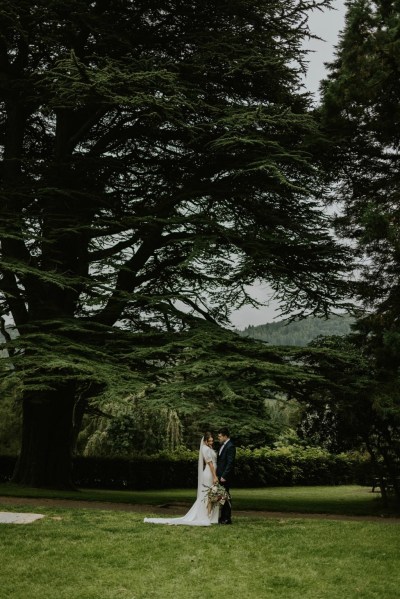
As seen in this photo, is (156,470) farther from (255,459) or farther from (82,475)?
(255,459)

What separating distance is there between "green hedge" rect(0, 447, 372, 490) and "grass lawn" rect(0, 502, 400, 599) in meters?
7.02

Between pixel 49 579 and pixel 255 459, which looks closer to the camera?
pixel 49 579

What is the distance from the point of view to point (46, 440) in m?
16.0

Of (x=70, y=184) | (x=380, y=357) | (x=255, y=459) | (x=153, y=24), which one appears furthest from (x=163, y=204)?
(x=255, y=459)

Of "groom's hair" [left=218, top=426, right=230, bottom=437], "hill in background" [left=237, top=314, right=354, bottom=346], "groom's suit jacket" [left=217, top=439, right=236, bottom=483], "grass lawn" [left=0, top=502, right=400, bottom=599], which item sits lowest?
"grass lawn" [left=0, top=502, right=400, bottom=599]

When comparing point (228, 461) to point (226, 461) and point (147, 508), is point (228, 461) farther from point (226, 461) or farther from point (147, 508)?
point (147, 508)

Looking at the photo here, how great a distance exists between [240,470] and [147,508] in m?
11.8

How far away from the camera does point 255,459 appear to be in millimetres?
25469

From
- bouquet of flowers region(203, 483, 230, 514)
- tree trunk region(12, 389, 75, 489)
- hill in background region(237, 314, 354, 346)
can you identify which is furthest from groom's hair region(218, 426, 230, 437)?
hill in background region(237, 314, 354, 346)

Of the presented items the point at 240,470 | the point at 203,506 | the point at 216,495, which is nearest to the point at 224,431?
the point at 216,495

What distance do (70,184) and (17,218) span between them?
191 cm

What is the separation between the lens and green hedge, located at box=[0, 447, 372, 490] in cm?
2134

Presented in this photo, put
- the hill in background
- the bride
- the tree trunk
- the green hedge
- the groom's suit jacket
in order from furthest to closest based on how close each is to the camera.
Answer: the hill in background, the green hedge, the tree trunk, the groom's suit jacket, the bride

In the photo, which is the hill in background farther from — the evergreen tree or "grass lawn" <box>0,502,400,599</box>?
"grass lawn" <box>0,502,400,599</box>
